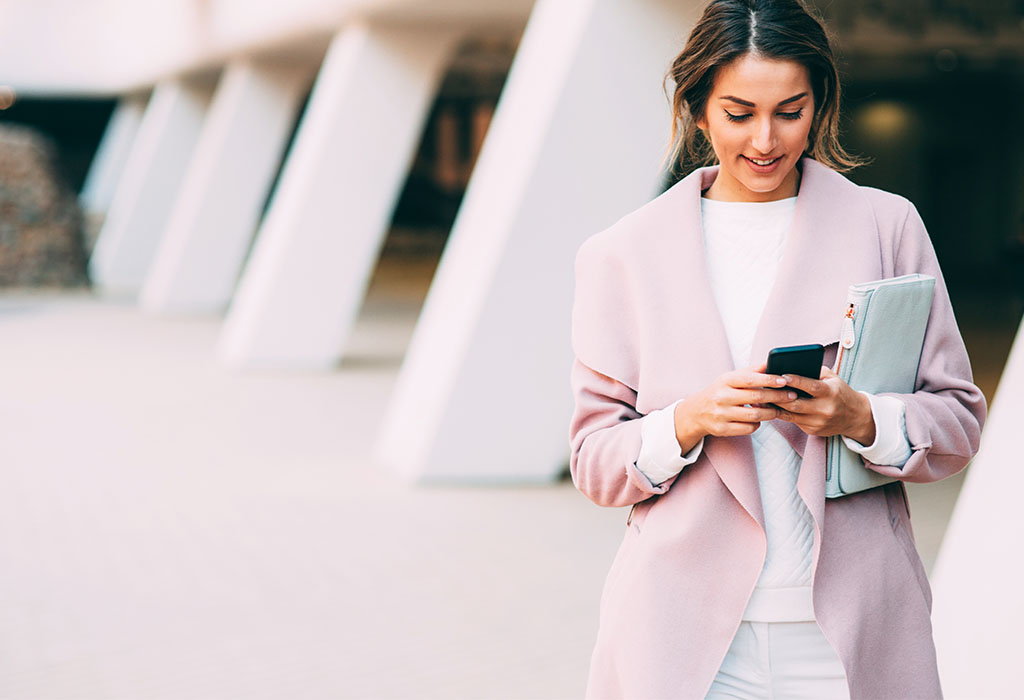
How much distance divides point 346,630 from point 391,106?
9070mm

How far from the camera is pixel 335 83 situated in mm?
13820

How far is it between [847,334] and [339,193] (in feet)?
40.3

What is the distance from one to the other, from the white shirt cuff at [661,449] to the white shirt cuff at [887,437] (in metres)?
0.27

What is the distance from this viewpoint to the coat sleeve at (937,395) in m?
2.07

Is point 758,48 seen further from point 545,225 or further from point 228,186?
Result: point 228,186

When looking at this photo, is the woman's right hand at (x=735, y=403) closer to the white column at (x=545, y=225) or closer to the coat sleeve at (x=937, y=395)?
the coat sleeve at (x=937, y=395)

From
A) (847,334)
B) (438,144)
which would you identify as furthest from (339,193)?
(438,144)

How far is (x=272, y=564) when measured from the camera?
673 cm

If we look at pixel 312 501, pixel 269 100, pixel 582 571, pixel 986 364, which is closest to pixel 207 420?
pixel 312 501

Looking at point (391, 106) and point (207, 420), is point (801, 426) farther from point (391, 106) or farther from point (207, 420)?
point (391, 106)

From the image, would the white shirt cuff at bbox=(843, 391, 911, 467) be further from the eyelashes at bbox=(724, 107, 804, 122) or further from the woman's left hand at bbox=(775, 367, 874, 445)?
the eyelashes at bbox=(724, 107, 804, 122)

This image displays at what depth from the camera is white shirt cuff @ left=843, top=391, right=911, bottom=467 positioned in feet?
6.67

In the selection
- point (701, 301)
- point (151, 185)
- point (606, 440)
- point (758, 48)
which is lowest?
point (151, 185)

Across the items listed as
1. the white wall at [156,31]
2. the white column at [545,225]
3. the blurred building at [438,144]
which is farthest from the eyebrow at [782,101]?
the white wall at [156,31]
